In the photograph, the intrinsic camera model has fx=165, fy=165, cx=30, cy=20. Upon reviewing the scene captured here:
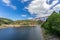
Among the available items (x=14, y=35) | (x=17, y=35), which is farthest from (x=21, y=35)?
(x=14, y=35)

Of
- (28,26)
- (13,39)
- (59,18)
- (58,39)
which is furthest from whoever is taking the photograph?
(28,26)

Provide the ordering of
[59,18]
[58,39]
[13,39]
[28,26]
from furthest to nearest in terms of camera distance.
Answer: [28,26] → [13,39] → [59,18] → [58,39]

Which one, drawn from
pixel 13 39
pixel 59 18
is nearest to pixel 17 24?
pixel 13 39

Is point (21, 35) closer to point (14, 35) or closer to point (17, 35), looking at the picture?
point (17, 35)

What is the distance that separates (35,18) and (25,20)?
1.60 metres

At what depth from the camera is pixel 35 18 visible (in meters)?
20.9

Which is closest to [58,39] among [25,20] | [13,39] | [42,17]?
[13,39]

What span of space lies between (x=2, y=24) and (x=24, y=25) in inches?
188

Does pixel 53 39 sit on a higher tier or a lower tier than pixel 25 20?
lower

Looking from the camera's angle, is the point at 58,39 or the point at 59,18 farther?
the point at 59,18

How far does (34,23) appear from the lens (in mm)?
22672

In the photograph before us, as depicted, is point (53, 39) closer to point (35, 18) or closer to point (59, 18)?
point (59, 18)

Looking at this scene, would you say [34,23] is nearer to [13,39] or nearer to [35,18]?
[35,18]

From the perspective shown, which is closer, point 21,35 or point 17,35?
point 21,35
